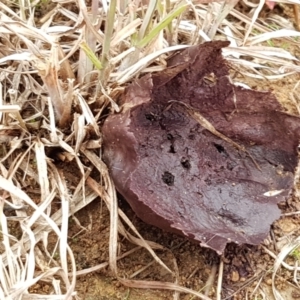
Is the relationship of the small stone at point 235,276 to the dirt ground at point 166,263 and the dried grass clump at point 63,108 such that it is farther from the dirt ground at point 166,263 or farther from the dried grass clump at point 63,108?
the dried grass clump at point 63,108

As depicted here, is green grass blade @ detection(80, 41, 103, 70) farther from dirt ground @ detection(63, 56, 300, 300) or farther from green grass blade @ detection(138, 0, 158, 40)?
dirt ground @ detection(63, 56, 300, 300)

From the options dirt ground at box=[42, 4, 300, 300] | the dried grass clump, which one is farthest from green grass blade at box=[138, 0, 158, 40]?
dirt ground at box=[42, 4, 300, 300]

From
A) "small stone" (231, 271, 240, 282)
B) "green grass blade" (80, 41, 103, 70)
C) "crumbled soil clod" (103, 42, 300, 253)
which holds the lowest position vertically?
"small stone" (231, 271, 240, 282)

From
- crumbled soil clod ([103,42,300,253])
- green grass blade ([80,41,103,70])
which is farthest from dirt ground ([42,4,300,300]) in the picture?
green grass blade ([80,41,103,70])

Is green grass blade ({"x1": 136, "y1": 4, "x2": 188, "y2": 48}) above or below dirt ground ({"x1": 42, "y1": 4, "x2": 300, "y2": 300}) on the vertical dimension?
above

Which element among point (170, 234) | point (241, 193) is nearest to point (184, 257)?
point (170, 234)

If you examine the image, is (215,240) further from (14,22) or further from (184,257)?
(14,22)
